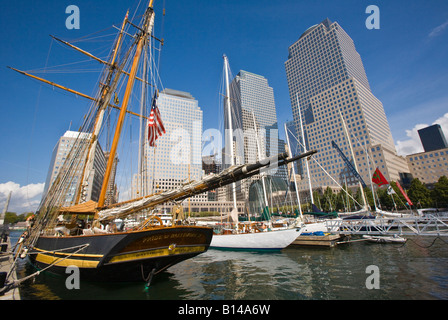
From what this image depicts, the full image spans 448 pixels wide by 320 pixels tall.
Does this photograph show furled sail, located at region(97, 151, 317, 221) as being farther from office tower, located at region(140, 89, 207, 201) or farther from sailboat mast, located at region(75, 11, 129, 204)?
office tower, located at region(140, 89, 207, 201)

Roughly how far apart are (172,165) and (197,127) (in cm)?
3478

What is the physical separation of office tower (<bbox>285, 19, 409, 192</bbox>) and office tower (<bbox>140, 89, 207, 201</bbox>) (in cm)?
6678

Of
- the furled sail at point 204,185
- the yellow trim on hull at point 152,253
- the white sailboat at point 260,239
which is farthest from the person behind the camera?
the white sailboat at point 260,239

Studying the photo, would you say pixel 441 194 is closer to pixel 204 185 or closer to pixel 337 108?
pixel 337 108

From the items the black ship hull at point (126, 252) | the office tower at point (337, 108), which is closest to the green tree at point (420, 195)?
the office tower at point (337, 108)

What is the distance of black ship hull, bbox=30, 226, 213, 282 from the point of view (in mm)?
8258

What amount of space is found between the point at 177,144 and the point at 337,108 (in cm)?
9386

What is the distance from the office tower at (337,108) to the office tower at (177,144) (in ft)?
219

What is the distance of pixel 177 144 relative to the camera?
119188mm

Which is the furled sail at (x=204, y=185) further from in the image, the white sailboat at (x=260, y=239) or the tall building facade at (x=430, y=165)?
the tall building facade at (x=430, y=165)

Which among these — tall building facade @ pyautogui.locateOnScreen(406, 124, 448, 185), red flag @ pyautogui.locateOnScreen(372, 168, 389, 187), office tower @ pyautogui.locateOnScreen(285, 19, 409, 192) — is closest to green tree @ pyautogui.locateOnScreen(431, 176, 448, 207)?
office tower @ pyautogui.locateOnScreen(285, 19, 409, 192)

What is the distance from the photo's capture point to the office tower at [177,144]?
109 metres

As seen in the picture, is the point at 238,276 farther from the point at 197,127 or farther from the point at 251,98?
the point at 251,98
